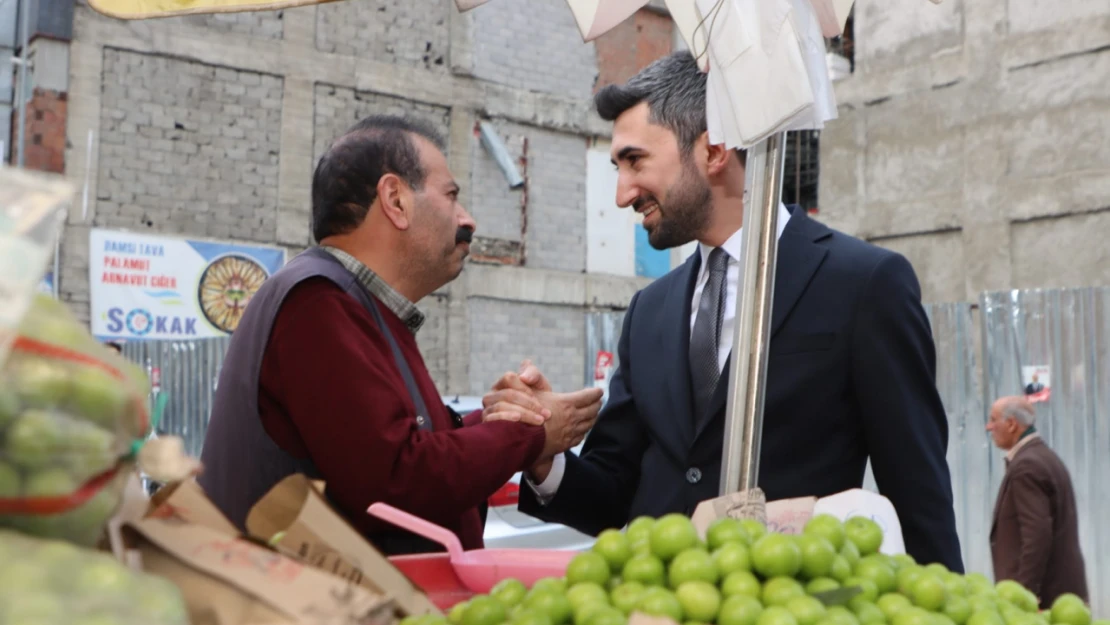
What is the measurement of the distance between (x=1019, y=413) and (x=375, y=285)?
5555mm

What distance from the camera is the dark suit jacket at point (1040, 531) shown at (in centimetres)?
641

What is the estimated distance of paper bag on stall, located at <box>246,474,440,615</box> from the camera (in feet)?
4.45

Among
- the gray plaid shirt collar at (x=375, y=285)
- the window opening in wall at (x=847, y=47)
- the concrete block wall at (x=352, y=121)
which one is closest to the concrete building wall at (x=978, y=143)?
the window opening in wall at (x=847, y=47)

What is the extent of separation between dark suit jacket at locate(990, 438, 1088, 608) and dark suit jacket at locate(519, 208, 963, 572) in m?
→ 4.35

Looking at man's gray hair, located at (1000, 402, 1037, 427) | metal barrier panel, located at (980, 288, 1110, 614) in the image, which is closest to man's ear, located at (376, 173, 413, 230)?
man's gray hair, located at (1000, 402, 1037, 427)

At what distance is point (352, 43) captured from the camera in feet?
47.9

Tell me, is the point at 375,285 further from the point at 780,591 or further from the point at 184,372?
the point at 184,372

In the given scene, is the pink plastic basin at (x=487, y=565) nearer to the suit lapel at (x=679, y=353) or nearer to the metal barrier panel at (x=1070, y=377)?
the suit lapel at (x=679, y=353)

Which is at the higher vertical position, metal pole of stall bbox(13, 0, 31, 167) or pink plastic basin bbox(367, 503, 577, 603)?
metal pole of stall bbox(13, 0, 31, 167)

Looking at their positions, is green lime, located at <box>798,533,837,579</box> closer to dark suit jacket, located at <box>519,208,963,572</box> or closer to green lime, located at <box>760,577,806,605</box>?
green lime, located at <box>760,577,806,605</box>

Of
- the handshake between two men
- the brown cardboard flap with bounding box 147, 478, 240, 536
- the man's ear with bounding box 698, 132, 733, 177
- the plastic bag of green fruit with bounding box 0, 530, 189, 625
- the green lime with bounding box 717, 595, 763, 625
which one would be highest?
the man's ear with bounding box 698, 132, 733, 177

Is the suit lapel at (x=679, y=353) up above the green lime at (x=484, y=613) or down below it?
above

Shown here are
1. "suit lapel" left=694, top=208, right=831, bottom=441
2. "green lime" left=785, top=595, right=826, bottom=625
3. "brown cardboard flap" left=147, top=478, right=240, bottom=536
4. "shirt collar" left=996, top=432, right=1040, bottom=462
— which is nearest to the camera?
"brown cardboard flap" left=147, top=478, right=240, bottom=536

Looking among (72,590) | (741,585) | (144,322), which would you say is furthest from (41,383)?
(144,322)
